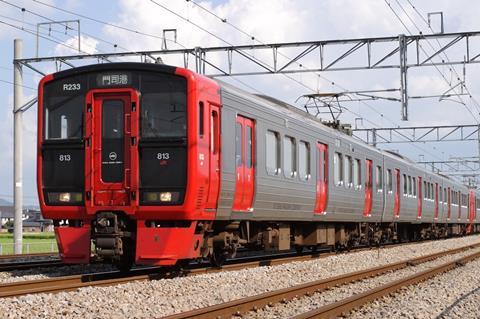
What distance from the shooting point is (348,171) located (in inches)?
767

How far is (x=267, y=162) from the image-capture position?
1377cm

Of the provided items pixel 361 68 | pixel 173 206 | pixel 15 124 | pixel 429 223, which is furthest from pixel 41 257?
pixel 429 223

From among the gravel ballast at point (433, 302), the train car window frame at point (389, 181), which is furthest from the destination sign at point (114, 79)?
the train car window frame at point (389, 181)

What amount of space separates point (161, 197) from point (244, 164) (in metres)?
2.23

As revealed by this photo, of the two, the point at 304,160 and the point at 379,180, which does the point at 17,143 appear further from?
the point at 379,180

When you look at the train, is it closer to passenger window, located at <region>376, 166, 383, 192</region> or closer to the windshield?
the windshield

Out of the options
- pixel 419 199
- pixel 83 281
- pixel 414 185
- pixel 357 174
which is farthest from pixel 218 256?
pixel 419 199

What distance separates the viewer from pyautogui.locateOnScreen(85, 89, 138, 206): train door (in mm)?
11250

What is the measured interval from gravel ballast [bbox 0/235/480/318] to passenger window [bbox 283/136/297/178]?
2207 millimetres

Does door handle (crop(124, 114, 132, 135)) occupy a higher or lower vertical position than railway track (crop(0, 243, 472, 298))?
higher

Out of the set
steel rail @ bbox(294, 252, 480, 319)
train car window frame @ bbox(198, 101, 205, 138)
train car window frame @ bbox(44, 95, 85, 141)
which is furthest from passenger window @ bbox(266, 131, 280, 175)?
train car window frame @ bbox(44, 95, 85, 141)

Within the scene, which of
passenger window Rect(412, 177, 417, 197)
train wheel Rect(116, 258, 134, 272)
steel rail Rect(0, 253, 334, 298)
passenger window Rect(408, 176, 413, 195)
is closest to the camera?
steel rail Rect(0, 253, 334, 298)

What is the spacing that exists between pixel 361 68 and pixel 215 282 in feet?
41.7

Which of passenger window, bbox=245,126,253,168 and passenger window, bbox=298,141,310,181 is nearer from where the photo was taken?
passenger window, bbox=245,126,253,168
